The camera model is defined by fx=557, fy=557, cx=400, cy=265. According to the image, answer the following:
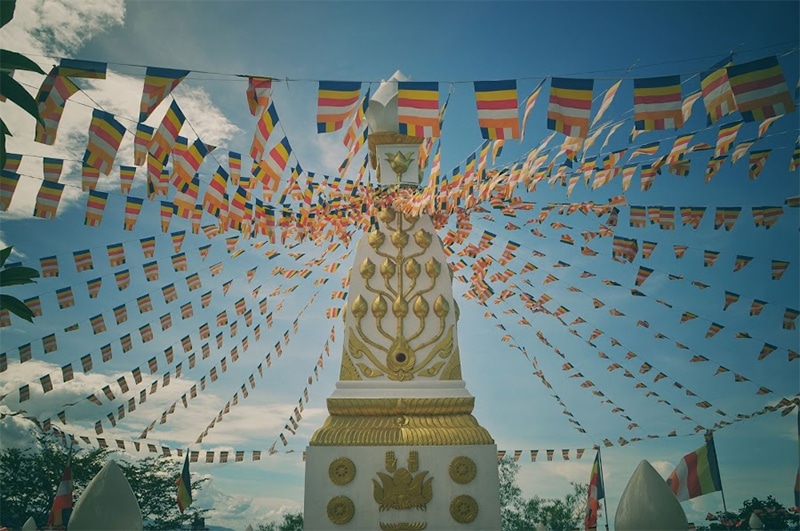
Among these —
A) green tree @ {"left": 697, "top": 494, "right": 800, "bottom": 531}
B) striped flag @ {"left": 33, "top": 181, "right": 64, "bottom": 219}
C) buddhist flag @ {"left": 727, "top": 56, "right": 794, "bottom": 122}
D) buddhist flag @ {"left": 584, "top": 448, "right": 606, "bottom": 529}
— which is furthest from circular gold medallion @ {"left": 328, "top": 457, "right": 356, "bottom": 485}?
green tree @ {"left": 697, "top": 494, "right": 800, "bottom": 531}

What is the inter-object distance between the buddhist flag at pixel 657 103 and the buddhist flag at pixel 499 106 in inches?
66.2

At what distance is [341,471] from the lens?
427 inches

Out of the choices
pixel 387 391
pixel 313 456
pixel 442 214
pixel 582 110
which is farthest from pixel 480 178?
pixel 313 456

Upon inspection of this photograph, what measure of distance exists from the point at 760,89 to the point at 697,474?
349 inches

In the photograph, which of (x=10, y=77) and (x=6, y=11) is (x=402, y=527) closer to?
(x=10, y=77)

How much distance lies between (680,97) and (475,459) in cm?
733

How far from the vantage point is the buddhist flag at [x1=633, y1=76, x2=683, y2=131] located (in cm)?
774

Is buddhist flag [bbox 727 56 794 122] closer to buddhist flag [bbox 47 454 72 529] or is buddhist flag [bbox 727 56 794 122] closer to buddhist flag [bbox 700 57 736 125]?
buddhist flag [bbox 700 57 736 125]

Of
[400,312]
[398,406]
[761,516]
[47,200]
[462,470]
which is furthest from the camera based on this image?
[761,516]

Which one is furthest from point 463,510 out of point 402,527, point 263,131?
point 263,131

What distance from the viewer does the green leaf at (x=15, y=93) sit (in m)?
4.37

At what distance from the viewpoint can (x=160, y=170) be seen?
974 centimetres

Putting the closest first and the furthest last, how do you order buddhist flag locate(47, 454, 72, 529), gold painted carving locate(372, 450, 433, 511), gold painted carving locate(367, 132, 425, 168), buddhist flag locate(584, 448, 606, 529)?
gold painted carving locate(372, 450, 433, 511) < buddhist flag locate(47, 454, 72, 529) < gold painted carving locate(367, 132, 425, 168) < buddhist flag locate(584, 448, 606, 529)

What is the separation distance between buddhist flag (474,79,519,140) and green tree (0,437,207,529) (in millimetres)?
23819
